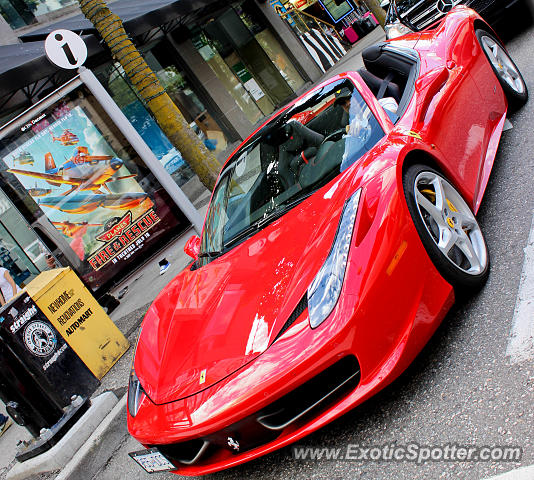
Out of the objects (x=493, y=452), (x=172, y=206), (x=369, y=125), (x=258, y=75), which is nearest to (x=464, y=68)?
(x=369, y=125)

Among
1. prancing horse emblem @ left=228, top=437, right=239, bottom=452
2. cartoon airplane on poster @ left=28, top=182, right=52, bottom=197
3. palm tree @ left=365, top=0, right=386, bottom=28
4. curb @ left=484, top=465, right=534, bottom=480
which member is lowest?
curb @ left=484, top=465, right=534, bottom=480

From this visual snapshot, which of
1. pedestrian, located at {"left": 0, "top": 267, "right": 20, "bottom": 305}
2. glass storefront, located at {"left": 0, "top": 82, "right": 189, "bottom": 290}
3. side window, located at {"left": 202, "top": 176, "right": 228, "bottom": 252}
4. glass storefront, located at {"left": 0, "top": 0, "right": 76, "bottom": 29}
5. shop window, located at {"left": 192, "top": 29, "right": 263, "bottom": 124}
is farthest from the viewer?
shop window, located at {"left": 192, "top": 29, "right": 263, "bottom": 124}

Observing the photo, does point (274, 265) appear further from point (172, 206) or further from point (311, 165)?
point (172, 206)

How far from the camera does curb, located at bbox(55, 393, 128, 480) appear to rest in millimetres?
4102

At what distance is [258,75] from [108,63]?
5.52 m

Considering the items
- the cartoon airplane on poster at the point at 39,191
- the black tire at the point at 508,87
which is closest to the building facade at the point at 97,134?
the cartoon airplane on poster at the point at 39,191

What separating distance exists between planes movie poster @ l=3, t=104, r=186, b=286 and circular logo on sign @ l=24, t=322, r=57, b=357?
2739 mm

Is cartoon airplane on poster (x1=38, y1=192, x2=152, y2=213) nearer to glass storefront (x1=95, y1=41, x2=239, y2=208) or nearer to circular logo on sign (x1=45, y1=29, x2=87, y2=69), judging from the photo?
circular logo on sign (x1=45, y1=29, x2=87, y2=69)

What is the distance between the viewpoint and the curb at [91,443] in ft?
13.5

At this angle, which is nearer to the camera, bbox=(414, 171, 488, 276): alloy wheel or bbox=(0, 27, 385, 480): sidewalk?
bbox=(414, 171, 488, 276): alloy wheel

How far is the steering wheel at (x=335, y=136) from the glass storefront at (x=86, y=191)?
13.6ft

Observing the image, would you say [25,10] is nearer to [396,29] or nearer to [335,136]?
[396,29]

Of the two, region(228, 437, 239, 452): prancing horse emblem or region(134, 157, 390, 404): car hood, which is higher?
region(134, 157, 390, 404): car hood

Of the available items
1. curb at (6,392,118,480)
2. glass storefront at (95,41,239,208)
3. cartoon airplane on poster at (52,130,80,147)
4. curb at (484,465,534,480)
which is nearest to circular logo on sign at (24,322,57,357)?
curb at (6,392,118,480)
